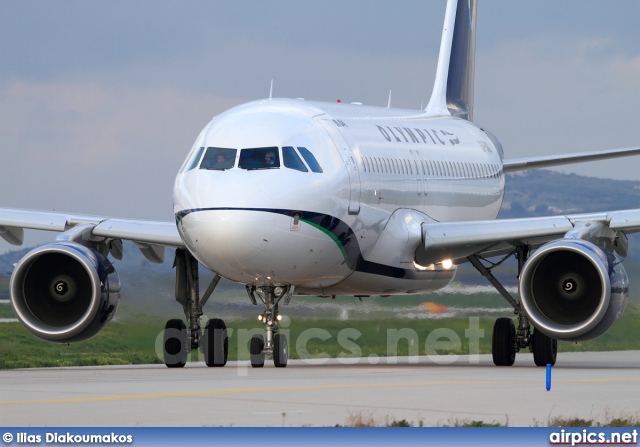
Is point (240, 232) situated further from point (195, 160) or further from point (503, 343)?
point (503, 343)

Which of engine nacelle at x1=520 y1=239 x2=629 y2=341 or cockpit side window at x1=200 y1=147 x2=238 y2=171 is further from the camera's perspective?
cockpit side window at x1=200 y1=147 x2=238 y2=171

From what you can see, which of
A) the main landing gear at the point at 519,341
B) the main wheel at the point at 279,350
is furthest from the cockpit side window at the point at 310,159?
the main landing gear at the point at 519,341

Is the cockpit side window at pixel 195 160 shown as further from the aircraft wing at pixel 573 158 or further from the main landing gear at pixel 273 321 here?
the aircraft wing at pixel 573 158

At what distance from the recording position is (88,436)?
12.2m

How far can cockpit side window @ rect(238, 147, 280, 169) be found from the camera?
22.4 metres

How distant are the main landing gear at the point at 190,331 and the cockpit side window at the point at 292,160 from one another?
4.15 meters

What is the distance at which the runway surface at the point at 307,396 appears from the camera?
13.9 metres

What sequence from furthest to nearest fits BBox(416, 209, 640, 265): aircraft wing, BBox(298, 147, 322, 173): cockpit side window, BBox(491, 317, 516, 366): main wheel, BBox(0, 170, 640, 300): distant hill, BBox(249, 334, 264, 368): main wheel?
1. BBox(0, 170, 640, 300): distant hill
2. BBox(491, 317, 516, 366): main wheel
3. BBox(249, 334, 264, 368): main wheel
4. BBox(416, 209, 640, 265): aircraft wing
5. BBox(298, 147, 322, 173): cockpit side window

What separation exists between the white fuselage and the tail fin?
627 centimetres

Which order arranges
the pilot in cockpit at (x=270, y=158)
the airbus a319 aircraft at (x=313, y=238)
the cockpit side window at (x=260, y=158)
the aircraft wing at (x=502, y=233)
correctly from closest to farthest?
the airbus a319 aircraft at (x=313, y=238) < the cockpit side window at (x=260, y=158) < the pilot in cockpit at (x=270, y=158) < the aircraft wing at (x=502, y=233)

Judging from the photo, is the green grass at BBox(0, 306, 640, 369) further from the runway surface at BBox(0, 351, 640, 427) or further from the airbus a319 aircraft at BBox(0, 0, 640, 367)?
the runway surface at BBox(0, 351, 640, 427)

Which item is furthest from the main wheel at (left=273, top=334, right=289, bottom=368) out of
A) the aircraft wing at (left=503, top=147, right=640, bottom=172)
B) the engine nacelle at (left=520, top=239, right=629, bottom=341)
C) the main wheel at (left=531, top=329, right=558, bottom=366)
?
the aircraft wing at (left=503, top=147, right=640, bottom=172)

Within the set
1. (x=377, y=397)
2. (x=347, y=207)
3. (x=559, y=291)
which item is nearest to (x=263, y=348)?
(x=347, y=207)

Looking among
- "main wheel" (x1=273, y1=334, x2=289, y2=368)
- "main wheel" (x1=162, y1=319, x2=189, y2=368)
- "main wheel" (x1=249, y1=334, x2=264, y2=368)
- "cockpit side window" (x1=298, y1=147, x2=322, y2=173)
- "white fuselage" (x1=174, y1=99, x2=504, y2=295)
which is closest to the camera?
"white fuselage" (x1=174, y1=99, x2=504, y2=295)
